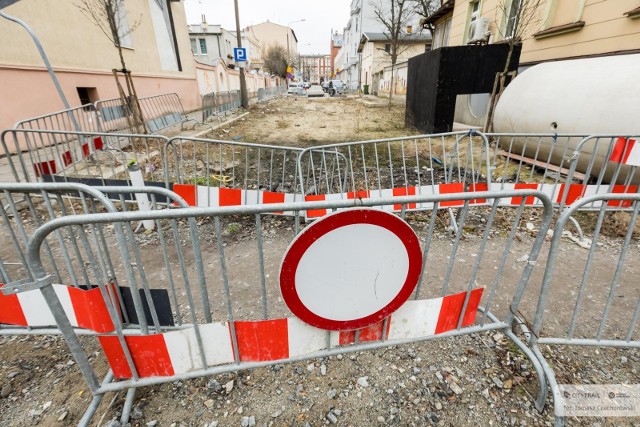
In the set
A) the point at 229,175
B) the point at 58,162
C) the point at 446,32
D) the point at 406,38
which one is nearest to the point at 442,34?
the point at 446,32

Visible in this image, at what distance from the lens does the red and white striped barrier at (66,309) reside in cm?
174

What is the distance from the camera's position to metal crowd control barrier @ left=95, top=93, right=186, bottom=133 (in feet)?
29.1

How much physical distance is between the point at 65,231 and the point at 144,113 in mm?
9737

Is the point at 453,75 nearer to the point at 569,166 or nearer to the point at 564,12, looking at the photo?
the point at 564,12

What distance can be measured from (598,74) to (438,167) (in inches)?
116

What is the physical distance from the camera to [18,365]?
2223 millimetres

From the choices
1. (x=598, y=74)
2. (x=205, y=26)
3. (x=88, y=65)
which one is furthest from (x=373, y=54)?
(x=598, y=74)

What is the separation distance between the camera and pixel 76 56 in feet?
30.8

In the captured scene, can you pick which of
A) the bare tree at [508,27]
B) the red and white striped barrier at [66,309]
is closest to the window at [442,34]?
the bare tree at [508,27]

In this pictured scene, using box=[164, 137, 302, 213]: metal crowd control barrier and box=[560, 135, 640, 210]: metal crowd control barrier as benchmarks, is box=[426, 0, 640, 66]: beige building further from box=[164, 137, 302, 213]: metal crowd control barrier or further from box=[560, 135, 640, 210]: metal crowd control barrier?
box=[164, 137, 302, 213]: metal crowd control barrier

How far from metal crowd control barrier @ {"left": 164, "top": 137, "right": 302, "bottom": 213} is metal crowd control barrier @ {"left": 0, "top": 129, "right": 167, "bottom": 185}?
1.80ft

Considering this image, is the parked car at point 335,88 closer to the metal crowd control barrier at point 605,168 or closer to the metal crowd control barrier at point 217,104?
the metal crowd control barrier at point 217,104

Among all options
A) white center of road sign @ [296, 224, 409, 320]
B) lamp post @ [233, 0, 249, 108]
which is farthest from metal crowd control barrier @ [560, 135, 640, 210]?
lamp post @ [233, 0, 249, 108]

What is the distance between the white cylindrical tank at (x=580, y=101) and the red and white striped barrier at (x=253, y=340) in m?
3.73
